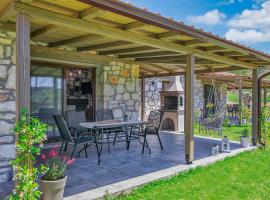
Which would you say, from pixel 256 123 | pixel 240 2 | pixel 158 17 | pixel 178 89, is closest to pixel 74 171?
pixel 158 17

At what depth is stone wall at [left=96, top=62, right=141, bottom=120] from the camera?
702 cm

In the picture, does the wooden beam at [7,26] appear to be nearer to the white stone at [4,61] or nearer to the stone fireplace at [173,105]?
the white stone at [4,61]

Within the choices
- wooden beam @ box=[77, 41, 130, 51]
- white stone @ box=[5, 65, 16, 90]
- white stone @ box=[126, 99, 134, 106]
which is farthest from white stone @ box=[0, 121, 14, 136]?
white stone @ box=[126, 99, 134, 106]

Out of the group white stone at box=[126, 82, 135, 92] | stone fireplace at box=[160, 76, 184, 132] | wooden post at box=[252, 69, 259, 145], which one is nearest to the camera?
wooden post at box=[252, 69, 259, 145]

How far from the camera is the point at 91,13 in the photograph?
3.34 m

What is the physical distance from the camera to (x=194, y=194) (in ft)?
12.8

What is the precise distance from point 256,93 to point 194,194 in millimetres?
4607

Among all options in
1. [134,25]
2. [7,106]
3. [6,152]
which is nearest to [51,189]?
[6,152]

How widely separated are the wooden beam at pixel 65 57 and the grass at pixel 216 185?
3.48 metres

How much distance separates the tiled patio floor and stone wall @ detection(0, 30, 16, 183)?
0.97 m

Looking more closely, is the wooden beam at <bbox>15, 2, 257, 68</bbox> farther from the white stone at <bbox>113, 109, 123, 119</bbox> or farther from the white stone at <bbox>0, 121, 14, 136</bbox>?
the white stone at <bbox>113, 109, 123, 119</bbox>

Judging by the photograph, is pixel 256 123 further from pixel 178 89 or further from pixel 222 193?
pixel 222 193

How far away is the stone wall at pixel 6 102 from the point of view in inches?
157

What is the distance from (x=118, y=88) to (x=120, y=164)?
2.80m
